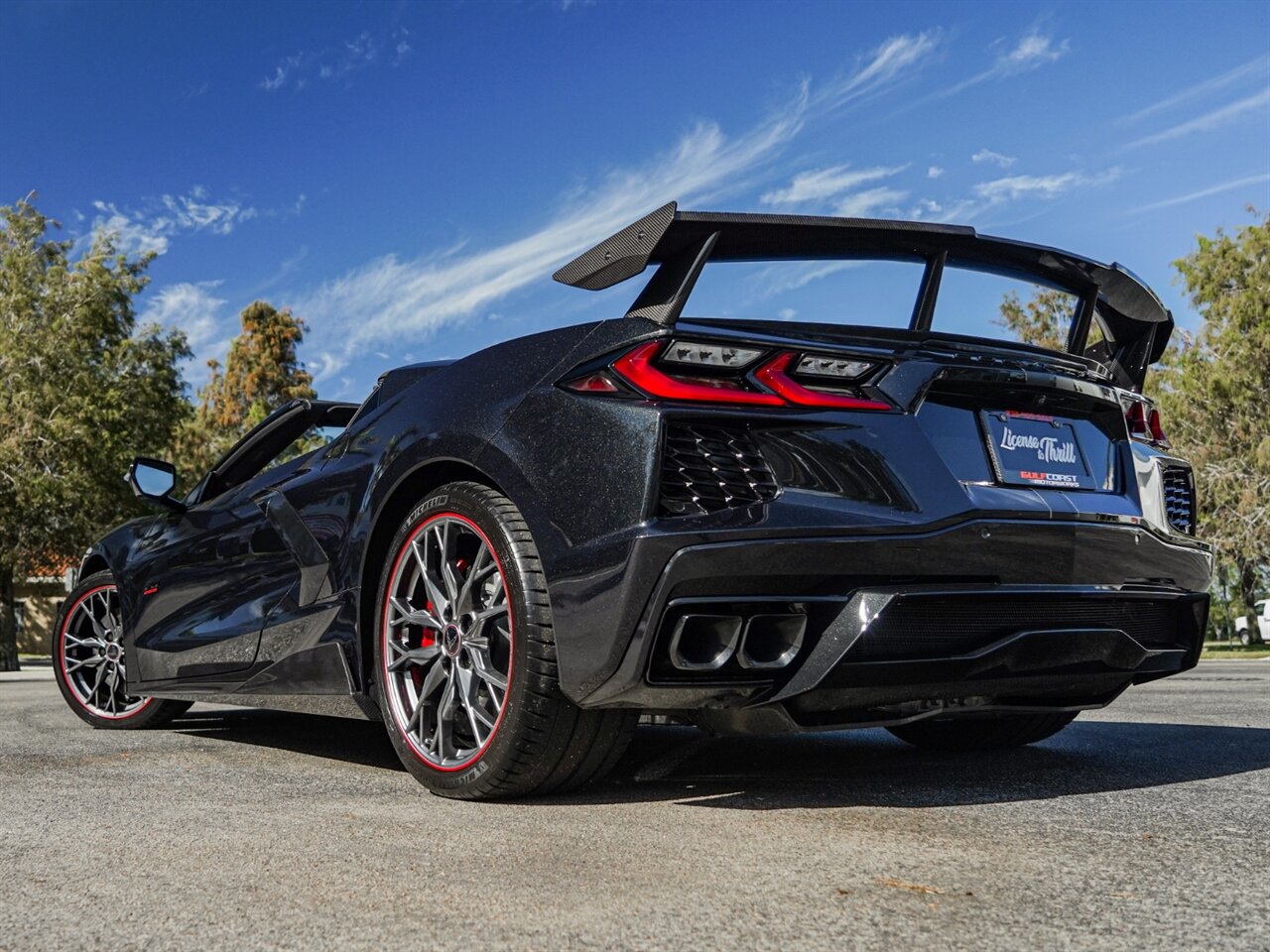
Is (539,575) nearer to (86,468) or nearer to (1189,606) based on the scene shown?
(1189,606)

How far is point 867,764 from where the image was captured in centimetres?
406

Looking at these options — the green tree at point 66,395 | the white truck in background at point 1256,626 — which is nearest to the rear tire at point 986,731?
the green tree at point 66,395

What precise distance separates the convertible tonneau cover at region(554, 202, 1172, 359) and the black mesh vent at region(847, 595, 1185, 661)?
88 cm

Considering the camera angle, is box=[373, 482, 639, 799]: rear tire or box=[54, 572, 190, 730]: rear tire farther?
box=[54, 572, 190, 730]: rear tire

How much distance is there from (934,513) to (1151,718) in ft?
10.1

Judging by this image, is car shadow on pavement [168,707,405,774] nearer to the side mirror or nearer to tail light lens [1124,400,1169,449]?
the side mirror

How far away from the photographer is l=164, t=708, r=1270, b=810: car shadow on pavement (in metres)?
3.31

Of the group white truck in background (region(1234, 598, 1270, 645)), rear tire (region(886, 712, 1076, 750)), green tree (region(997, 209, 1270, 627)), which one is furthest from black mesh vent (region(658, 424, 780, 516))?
white truck in background (region(1234, 598, 1270, 645))

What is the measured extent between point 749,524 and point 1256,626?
40.0 m

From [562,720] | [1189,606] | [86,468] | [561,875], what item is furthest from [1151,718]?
[86,468]

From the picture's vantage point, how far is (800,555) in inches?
112

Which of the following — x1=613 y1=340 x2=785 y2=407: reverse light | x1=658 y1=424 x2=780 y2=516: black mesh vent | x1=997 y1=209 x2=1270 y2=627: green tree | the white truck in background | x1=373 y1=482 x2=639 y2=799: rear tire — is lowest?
the white truck in background

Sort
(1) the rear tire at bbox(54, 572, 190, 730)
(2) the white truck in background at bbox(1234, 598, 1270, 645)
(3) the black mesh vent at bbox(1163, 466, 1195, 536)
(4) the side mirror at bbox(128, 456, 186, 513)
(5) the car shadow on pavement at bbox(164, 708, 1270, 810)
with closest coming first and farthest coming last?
(5) the car shadow on pavement at bbox(164, 708, 1270, 810) → (3) the black mesh vent at bbox(1163, 466, 1195, 536) → (4) the side mirror at bbox(128, 456, 186, 513) → (1) the rear tire at bbox(54, 572, 190, 730) → (2) the white truck in background at bbox(1234, 598, 1270, 645)

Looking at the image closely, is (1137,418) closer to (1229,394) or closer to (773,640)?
(773,640)
